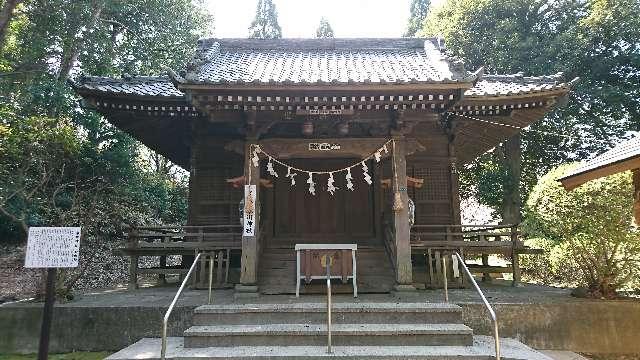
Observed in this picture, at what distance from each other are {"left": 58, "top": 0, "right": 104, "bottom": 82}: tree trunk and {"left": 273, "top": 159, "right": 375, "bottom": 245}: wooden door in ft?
40.4

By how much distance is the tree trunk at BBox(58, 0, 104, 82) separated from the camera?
16.6 meters

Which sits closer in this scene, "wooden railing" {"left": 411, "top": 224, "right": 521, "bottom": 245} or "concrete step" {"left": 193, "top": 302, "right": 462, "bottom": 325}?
"concrete step" {"left": 193, "top": 302, "right": 462, "bottom": 325}

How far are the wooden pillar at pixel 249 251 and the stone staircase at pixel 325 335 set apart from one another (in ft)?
3.14

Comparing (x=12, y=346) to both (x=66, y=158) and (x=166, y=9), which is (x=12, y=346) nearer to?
(x=66, y=158)

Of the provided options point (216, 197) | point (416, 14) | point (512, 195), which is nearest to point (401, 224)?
point (216, 197)

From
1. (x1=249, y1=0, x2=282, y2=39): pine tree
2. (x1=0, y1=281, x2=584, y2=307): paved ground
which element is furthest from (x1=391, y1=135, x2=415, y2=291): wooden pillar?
(x1=249, y1=0, x2=282, y2=39): pine tree

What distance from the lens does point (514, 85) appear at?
9664 millimetres

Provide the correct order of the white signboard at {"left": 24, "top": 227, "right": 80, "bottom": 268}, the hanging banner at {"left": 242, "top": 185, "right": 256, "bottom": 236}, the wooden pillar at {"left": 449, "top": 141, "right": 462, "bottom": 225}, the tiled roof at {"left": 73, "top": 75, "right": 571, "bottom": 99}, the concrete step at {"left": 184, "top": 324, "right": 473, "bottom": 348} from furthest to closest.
Answer: the wooden pillar at {"left": 449, "top": 141, "right": 462, "bottom": 225}, the tiled roof at {"left": 73, "top": 75, "right": 571, "bottom": 99}, the hanging banner at {"left": 242, "top": 185, "right": 256, "bottom": 236}, the concrete step at {"left": 184, "top": 324, "right": 473, "bottom": 348}, the white signboard at {"left": 24, "top": 227, "right": 80, "bottom": 268}

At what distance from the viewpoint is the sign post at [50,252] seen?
17.1ft

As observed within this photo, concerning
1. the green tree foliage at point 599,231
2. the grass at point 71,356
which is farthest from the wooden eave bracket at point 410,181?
the grass at point 71,356

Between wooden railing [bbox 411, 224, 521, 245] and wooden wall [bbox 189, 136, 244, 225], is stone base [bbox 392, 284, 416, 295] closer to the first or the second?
wooden railing [bbox 411, 224, 521, 245]

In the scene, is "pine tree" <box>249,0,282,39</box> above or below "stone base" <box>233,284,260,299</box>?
above

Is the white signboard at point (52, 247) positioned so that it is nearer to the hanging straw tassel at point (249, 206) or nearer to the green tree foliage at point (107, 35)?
the hanging straw tassel at point (249, 206)

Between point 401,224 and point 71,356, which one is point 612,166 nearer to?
point 401,224
